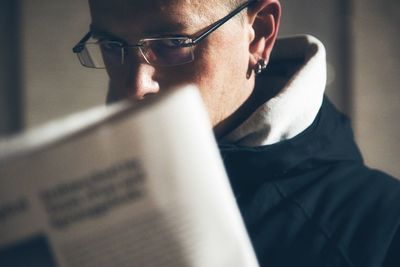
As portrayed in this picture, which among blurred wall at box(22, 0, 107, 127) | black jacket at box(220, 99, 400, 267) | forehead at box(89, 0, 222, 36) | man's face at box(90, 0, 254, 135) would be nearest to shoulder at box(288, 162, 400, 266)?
black jacket at box(220, 99, 400, 267)

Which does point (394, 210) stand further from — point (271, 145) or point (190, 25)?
point (190, 25)

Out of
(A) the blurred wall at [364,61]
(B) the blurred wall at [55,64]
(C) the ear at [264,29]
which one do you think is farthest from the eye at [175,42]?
(B) the blurred wall at [55,64]

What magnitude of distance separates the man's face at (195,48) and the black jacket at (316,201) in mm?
123

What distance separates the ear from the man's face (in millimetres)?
21

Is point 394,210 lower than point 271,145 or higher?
lower

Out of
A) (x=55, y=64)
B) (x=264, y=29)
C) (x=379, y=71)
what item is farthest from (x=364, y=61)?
(x=55, y=64)

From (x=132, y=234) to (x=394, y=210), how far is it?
42 cm

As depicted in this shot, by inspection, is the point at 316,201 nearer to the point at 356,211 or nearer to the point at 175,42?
the point at 356,211

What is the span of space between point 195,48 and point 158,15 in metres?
0.08

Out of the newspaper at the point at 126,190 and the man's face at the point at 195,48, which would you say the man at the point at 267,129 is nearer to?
the man's face at the point at 195,48

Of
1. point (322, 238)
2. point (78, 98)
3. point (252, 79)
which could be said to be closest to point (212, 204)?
point (322, 238)

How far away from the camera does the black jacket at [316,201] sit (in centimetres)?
57

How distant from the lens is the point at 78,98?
151 cm

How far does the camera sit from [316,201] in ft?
2.07
